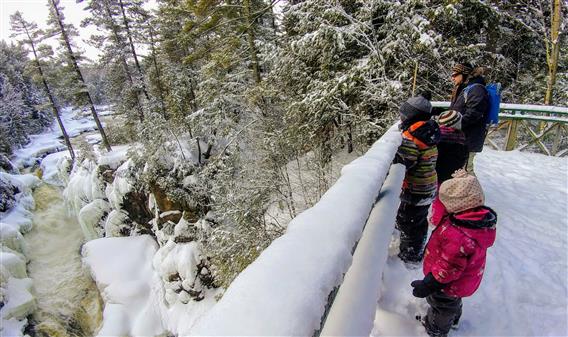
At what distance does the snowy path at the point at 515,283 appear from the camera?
6.47ft

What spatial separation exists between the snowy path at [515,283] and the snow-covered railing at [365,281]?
81cm

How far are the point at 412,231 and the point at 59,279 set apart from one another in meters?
18.0

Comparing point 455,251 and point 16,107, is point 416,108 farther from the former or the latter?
point 16,107

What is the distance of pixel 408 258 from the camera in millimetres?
2430

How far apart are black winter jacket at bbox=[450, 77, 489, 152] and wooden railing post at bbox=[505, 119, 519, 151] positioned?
A: 4450 millimetres

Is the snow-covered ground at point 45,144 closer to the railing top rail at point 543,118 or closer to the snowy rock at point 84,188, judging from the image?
the snowy rock at point 84,188

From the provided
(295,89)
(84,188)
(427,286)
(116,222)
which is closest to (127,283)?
(116,222)

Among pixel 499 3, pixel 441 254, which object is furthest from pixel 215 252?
pixel 499 3

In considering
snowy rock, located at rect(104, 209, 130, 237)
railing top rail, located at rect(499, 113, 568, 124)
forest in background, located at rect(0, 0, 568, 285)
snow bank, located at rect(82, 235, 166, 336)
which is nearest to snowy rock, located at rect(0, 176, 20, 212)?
snow bank, located at rect(82, 235, 166, 336)

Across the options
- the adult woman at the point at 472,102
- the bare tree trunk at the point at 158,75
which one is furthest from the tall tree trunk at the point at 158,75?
the adult woman at the point at 472,102

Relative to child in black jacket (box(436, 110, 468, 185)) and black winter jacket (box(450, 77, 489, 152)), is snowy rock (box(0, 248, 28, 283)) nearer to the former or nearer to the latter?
child in black jacket (box(436, 110, 468, 185))

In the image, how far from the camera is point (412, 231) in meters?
2.45

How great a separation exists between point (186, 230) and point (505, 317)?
10905 millimetres

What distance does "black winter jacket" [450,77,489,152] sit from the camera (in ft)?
10.2
